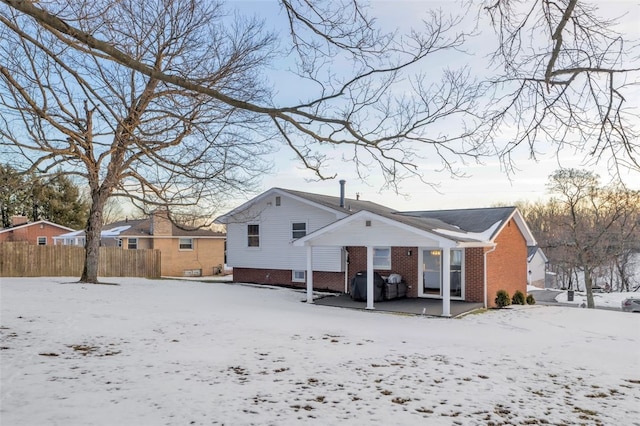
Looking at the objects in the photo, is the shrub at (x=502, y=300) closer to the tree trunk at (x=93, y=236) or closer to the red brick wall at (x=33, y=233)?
the tree trunk at (x=93, y=236)

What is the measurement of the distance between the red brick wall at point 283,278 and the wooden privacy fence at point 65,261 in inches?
218

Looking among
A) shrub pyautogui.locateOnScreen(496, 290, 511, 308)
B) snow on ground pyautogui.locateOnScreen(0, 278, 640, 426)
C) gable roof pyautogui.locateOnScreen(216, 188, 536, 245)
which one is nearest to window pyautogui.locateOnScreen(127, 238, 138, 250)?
gable roof pyautogui.locateOnScreen(216, 188, 536, 245)

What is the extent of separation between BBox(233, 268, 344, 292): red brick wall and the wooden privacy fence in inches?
218

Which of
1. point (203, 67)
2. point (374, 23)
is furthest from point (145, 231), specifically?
point (374, 23)

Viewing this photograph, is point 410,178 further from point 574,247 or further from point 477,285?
Answer: point 574,247

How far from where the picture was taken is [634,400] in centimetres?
530

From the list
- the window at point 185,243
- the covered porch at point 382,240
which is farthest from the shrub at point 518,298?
the window at point 185,243

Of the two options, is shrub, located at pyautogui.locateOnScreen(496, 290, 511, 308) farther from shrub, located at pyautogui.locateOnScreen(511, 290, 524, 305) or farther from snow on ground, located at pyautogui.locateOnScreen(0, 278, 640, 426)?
snow on ground, located at pyautogui.locateOnScreen(0, 278, 640, 426)

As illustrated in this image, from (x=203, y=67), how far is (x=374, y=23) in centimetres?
552

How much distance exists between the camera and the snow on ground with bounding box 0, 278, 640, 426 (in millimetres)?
4504

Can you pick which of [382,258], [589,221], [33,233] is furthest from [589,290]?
[33,233]

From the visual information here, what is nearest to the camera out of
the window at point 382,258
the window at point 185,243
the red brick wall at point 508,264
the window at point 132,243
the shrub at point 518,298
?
the red brick wall at point 508,264

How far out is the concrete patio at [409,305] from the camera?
1275 cm

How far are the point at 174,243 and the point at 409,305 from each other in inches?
847
